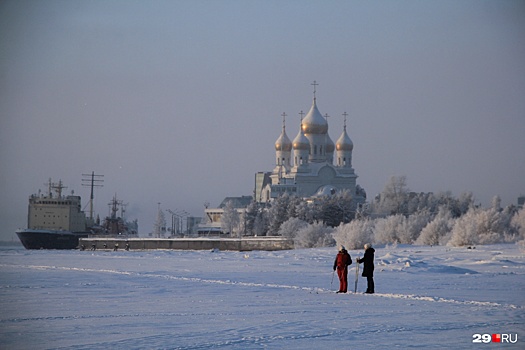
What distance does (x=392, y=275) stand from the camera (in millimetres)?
28281

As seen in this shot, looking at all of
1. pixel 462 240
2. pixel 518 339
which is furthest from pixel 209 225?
pixel 518 339

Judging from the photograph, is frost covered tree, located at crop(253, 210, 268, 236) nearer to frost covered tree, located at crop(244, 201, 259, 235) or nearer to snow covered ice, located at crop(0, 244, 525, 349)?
frost covered tree, located at crop(244, 201, 259, 235)

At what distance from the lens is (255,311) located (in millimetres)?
17844

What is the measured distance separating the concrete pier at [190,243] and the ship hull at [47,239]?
4.91 metres

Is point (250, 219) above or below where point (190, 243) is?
above

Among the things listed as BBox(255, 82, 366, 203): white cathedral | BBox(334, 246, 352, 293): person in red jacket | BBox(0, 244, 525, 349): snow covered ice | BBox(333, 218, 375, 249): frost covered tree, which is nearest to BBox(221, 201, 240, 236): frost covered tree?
BBox(255, 82, 366, 203): white cathedral

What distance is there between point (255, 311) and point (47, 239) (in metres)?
94.3

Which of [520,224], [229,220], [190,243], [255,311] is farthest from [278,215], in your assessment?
[255,311]

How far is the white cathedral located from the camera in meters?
114

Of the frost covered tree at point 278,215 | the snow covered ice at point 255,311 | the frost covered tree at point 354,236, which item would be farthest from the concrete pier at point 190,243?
the snow covered ice at point 255,311

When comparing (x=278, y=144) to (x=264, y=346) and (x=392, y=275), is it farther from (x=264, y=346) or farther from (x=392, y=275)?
(x=264, y=346)

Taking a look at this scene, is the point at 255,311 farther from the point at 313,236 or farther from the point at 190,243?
the point at 190,243

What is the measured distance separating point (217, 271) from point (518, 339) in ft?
61.6

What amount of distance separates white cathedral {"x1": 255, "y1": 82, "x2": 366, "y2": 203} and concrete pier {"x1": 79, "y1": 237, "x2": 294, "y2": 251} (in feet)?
61.7
